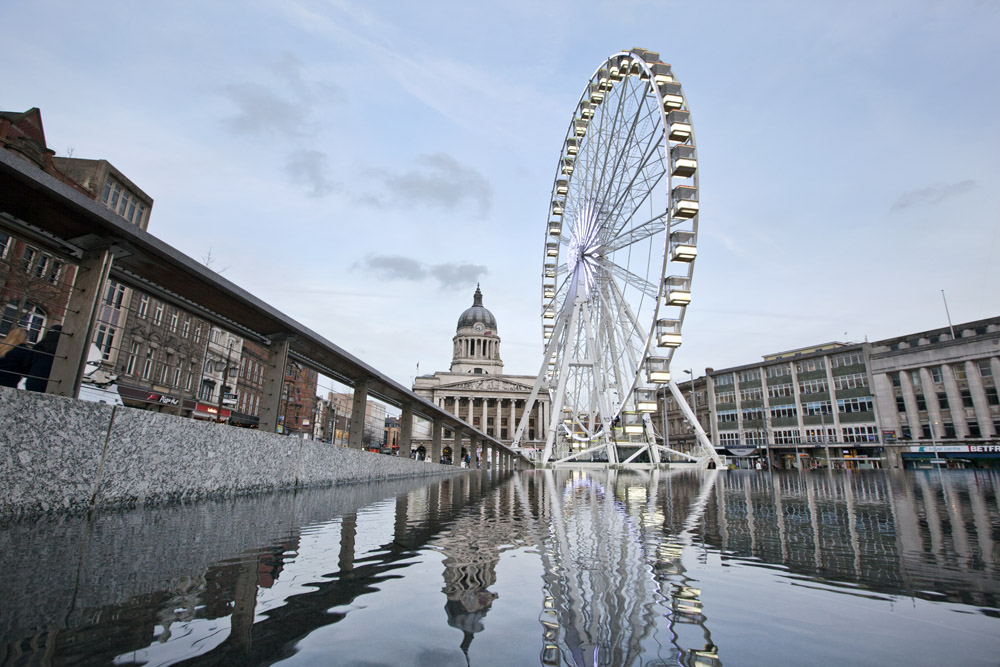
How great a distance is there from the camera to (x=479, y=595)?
385 cm

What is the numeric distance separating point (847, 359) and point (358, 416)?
80996 millimetres

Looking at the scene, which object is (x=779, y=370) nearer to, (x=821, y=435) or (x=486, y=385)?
(x=821, y=435)

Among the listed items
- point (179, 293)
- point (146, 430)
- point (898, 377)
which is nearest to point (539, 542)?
point (146, 430)

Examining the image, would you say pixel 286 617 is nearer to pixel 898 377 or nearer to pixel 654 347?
pixel 654 347

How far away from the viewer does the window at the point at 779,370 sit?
84.5 metres

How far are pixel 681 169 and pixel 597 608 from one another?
27.2m

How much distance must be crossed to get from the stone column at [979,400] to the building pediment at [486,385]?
77.5m

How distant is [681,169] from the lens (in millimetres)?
27266

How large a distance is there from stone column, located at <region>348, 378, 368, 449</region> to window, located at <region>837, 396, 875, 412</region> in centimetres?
7866

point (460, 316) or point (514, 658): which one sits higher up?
point (460, 316)

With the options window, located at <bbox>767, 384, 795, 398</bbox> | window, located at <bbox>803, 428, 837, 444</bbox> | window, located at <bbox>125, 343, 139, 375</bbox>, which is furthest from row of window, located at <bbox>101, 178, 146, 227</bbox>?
window, located at <bbox>767, 384, 795, 398</bbox>

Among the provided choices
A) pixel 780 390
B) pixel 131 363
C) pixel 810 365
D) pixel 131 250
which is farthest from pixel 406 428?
pixel 780 390

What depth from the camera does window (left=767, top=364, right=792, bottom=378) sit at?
3327 inches

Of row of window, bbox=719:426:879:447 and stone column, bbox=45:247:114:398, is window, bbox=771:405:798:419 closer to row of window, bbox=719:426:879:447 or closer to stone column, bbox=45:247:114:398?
row of window, bbox=719:426:879:447
